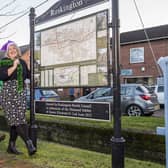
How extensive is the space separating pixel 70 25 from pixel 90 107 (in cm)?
167

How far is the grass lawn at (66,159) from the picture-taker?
4599mm

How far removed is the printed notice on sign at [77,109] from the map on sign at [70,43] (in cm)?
82

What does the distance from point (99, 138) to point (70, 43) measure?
5.89ft

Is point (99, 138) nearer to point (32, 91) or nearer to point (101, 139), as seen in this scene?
point (101, 139)

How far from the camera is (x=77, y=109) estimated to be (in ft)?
17.5

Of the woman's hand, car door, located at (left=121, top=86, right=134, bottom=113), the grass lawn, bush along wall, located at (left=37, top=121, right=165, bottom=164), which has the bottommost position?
the grass lawn

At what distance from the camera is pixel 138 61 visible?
31484 millimetres

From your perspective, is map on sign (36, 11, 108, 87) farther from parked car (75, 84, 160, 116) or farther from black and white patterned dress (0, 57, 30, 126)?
parked car (75, 84, 160, 116)

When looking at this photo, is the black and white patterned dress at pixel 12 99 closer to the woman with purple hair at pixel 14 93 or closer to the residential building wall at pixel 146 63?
the woman with purple hair at pixel 14 93

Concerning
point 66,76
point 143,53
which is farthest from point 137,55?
point 66,76

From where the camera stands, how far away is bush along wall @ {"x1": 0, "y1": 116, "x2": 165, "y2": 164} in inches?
184

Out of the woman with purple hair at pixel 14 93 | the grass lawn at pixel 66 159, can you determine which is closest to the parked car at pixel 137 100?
the grass lawn at pixel 66 159

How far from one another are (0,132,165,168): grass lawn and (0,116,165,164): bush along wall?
0.45 ft

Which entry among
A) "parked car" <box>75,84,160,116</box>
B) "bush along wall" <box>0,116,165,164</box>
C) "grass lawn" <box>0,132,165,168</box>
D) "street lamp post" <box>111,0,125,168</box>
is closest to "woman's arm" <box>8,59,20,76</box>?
"grass lawn" <box>0,132,165,168</box>
